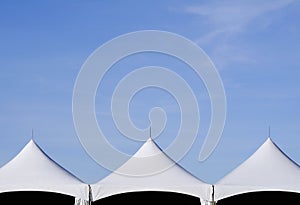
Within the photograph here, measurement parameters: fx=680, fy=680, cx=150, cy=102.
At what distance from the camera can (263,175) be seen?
16625 mm

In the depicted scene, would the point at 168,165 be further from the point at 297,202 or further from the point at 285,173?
the point at 297,202

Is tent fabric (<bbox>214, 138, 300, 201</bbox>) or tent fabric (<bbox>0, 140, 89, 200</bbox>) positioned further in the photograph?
tent fabric (<bbox>0, 140, 89, 200</bbox>)

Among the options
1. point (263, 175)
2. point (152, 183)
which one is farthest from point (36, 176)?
point (263, 175)

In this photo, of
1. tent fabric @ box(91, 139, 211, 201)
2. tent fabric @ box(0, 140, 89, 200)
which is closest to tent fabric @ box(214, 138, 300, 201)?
tent fabric @ box(91, 139, 211, 201)

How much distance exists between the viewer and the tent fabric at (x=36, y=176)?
16.3 m

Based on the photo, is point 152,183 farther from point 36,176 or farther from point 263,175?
point 36,176

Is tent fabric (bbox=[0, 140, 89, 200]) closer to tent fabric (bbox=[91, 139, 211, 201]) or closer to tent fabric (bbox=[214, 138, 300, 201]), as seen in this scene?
tent fabric (bbox=[91, 139, 211, 201])

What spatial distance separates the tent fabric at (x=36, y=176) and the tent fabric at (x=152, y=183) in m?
0.50

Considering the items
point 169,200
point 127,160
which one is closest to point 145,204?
point 169,200

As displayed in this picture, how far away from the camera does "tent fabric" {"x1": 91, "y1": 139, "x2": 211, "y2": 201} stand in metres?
16.2

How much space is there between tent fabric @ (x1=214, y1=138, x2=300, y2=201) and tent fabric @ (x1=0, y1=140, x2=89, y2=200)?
342cm

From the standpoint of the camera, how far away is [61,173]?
55.6 feet

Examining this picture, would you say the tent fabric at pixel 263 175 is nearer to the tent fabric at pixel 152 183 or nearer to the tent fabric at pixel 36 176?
the tent fabric at pixel 152 183

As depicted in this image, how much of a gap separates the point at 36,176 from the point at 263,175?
18.3 ft
